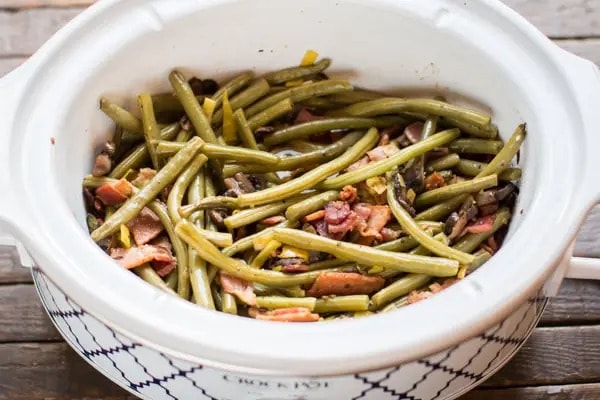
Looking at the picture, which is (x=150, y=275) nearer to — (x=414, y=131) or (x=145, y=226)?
(x=145, y=226)

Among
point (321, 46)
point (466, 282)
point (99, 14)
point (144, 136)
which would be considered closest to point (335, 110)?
point (321, 46)

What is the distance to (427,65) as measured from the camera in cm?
164

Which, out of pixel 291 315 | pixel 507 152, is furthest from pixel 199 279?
pixel 507 152

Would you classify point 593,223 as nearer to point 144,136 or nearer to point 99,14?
point 144,136

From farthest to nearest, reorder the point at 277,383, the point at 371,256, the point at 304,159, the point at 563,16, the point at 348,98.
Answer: the point at 563,16 < the point at 348,98 < the point at 304,159 < the point at 371,256 < the point at 277,383

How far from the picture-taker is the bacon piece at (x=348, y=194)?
1492 millimetres

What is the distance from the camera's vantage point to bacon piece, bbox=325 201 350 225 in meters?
1.44

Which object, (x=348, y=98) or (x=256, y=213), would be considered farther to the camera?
(x=348, y=98)

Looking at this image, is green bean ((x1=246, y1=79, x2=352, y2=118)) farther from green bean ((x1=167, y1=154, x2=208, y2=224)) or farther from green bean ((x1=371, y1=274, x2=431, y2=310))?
green bean ((x1=371, y1=274, x2=431, y2=310))

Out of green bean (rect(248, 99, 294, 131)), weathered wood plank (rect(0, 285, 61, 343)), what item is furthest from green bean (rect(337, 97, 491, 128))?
weathered wood plank (rect(0, 285, 61, 343))

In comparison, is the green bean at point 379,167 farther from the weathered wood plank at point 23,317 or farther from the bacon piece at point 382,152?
the weathered wood plank at point 23,317

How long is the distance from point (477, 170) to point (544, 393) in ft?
1.36

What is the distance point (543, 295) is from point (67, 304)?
73 cm

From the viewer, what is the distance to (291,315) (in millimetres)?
1325
